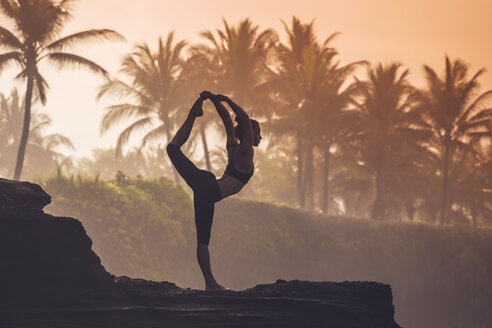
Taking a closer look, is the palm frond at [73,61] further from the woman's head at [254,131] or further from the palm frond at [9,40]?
the woman's head at [254,131]

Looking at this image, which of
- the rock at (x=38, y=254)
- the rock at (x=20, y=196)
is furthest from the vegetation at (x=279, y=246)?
the rock at (x=38, y=254)

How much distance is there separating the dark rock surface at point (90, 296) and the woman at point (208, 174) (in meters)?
0.70

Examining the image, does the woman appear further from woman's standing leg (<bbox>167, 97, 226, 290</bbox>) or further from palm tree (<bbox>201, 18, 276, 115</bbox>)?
palm tree (<bbox>201, 18, 276, 115</bbox>)

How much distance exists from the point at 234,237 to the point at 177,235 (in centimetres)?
225

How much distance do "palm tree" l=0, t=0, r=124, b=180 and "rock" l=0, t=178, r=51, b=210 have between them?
19714 mm

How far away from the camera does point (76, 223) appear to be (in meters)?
5.31

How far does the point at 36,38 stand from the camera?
2450 centimetres

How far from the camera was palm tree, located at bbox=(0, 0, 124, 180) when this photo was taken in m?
→ 24.2

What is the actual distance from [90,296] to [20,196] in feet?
3.17

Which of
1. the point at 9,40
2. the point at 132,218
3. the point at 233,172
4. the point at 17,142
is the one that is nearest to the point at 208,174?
the point at 233,172

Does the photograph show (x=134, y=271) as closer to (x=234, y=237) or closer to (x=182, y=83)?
(x=234, y=237)

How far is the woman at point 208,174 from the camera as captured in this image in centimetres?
600

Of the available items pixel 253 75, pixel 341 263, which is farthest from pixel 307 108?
pixel 341 263

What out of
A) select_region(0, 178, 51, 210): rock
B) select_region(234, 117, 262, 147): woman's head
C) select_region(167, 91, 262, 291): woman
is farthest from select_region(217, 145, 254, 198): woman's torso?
select_region(0, 178, 51, 210): rock
